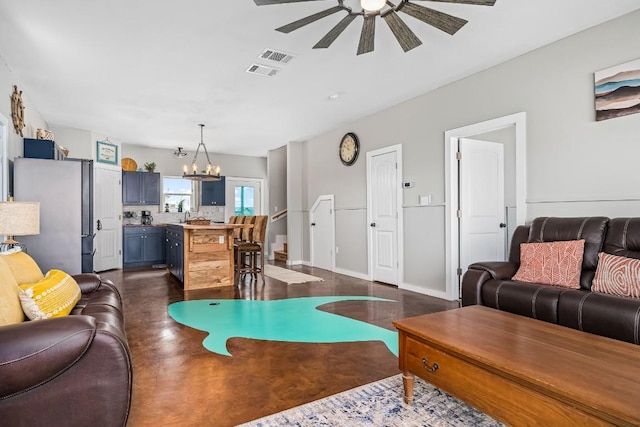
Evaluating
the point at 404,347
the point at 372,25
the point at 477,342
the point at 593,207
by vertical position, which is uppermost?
the point at 372,25

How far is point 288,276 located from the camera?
6.34 metres

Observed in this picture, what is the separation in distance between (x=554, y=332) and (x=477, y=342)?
0.52 metres

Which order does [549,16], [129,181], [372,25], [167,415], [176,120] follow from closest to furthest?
[167,415] → [372,25] → [549,16] → [176,120] → [129,181]

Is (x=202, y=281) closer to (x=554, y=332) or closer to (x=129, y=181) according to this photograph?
(x=129, y=181)

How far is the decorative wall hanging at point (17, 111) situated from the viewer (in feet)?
13.3

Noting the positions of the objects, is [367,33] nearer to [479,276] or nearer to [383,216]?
[479,276]

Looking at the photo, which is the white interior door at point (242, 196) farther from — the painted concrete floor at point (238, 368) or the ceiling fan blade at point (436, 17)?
the ceiling fan blade at point (436, 17)

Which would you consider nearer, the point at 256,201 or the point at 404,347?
the point at 404,347

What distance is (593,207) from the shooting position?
316 centimetres

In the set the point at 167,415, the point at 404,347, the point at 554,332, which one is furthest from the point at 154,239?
the point at 554,332

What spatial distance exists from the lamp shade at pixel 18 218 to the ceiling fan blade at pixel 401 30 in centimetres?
292

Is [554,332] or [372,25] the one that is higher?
[372,25]

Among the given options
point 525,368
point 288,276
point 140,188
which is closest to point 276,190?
point 140,188

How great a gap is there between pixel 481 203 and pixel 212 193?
21.6 feet
